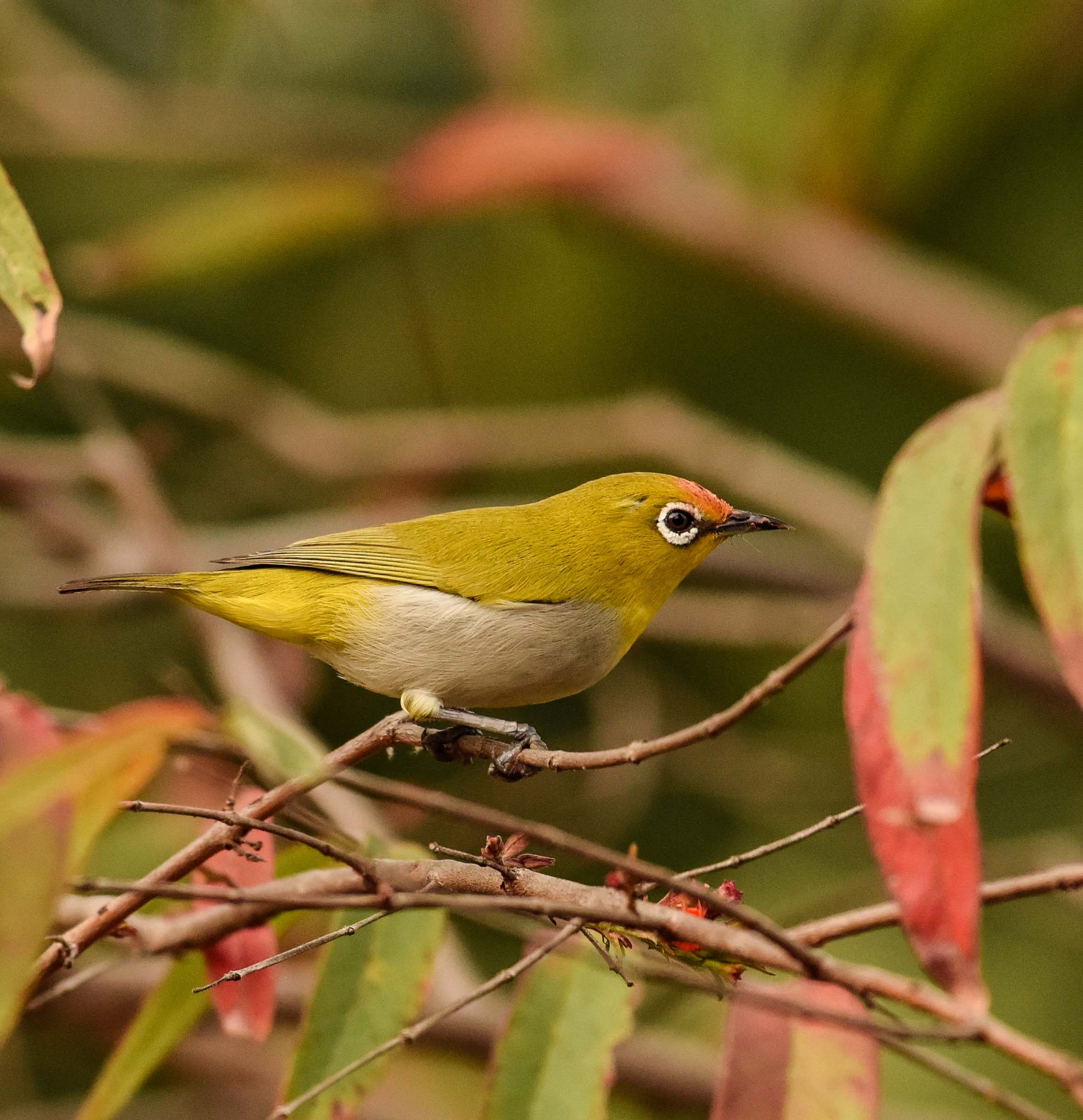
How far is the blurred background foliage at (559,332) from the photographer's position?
4434 millimetres

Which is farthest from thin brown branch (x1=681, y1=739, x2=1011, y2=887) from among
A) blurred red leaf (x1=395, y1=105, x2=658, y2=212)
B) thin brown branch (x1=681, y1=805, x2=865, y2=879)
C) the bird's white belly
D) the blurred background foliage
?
blurred red leaf (x1=395, y1=105, x2=658, y2=212)

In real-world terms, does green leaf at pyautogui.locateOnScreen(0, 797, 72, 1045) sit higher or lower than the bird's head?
lower

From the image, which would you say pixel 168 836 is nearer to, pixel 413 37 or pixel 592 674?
pixel 592 674

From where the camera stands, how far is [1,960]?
113cm

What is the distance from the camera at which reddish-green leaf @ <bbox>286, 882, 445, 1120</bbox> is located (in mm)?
1853

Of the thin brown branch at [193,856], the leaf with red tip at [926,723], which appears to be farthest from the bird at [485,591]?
the leaf with red tip at [926,723]

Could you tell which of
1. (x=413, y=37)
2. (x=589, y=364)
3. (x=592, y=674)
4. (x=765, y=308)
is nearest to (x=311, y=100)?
(x=413, y=37)

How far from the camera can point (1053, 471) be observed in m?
1.28

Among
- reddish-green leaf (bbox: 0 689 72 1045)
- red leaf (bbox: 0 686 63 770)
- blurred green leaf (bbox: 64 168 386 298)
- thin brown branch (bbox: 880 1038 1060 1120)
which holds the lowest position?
reddish-green leaf (bbox: 0 689 72 1045)

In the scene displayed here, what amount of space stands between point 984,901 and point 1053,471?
544 mm

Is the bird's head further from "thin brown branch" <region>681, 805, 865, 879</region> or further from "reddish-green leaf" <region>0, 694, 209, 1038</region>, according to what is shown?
"reddish-green leaf" <region>0, 694, 209, 1038</region>

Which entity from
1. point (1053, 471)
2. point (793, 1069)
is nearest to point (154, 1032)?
point (793, 1069)

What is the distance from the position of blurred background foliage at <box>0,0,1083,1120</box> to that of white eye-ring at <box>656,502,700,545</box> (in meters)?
1.38

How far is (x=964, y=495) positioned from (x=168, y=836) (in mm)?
2610
